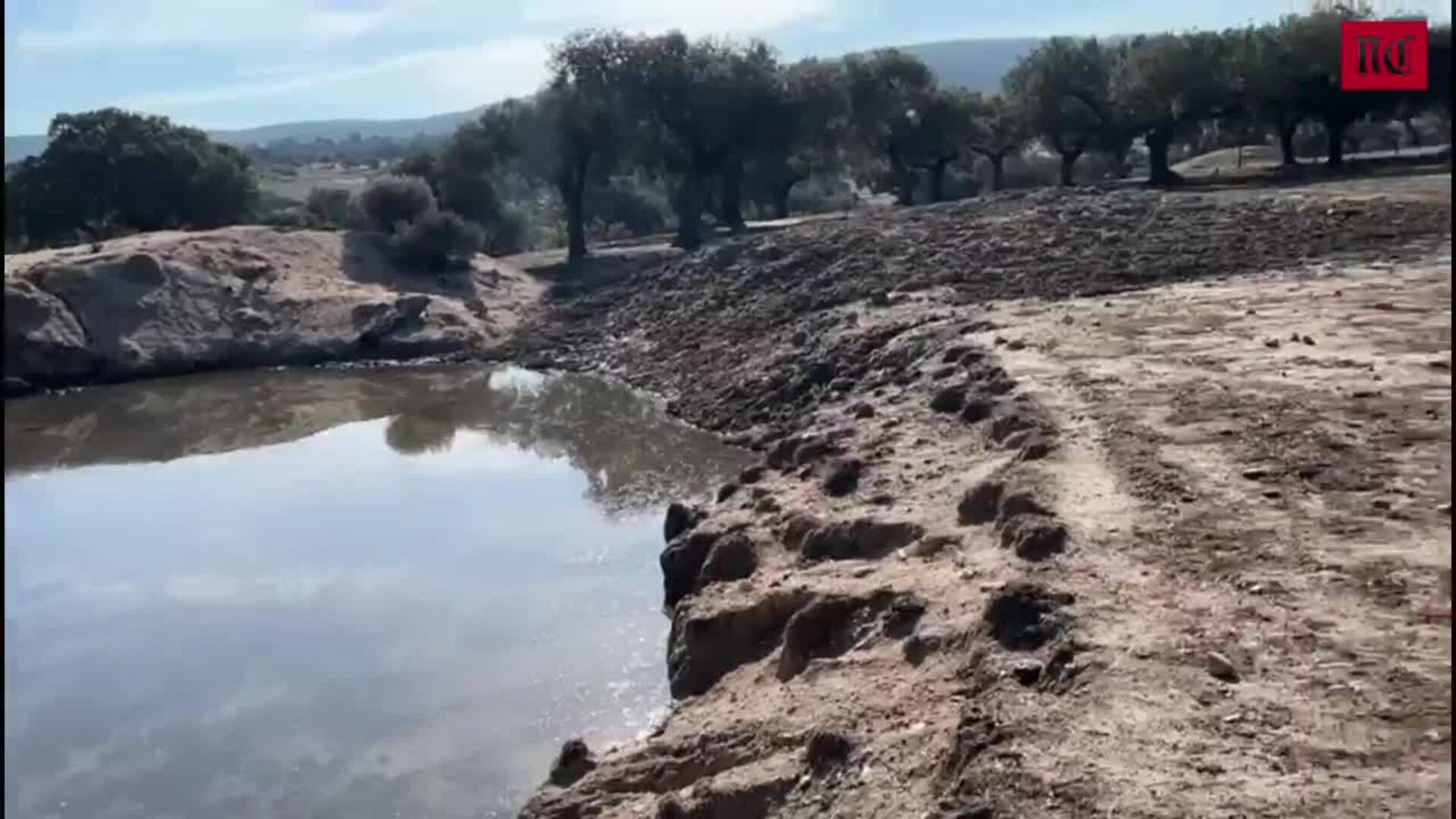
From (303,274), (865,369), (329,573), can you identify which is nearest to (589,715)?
(329,573)

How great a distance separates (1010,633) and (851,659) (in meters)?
1.20

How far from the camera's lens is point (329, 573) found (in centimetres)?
1451

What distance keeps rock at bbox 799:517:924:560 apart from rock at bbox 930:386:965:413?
330cm

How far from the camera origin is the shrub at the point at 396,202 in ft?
113

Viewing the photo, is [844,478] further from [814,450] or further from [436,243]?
[436,243]

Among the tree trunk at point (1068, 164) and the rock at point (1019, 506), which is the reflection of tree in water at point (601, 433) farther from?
the tree trunk at point (1068, 164)

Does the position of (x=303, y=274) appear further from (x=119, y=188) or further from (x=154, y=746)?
(x=154, y=746)

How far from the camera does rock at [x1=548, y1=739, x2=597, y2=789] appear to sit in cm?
866

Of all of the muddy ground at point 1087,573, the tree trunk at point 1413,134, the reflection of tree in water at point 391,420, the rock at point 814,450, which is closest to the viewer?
the muddy ground at point 1087,573

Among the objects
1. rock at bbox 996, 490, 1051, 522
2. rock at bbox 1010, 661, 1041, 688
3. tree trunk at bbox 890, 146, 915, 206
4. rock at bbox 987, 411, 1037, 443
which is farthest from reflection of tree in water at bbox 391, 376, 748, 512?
tree trunk at bbox 890, 146, 915, 206

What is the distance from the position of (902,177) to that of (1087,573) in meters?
36.5

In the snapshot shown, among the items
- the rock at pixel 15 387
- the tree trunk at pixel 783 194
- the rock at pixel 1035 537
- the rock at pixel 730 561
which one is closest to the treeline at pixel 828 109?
the tree trunk at pixel 783 194

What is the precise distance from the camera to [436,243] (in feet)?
107

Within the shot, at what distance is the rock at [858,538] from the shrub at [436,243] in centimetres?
2302
